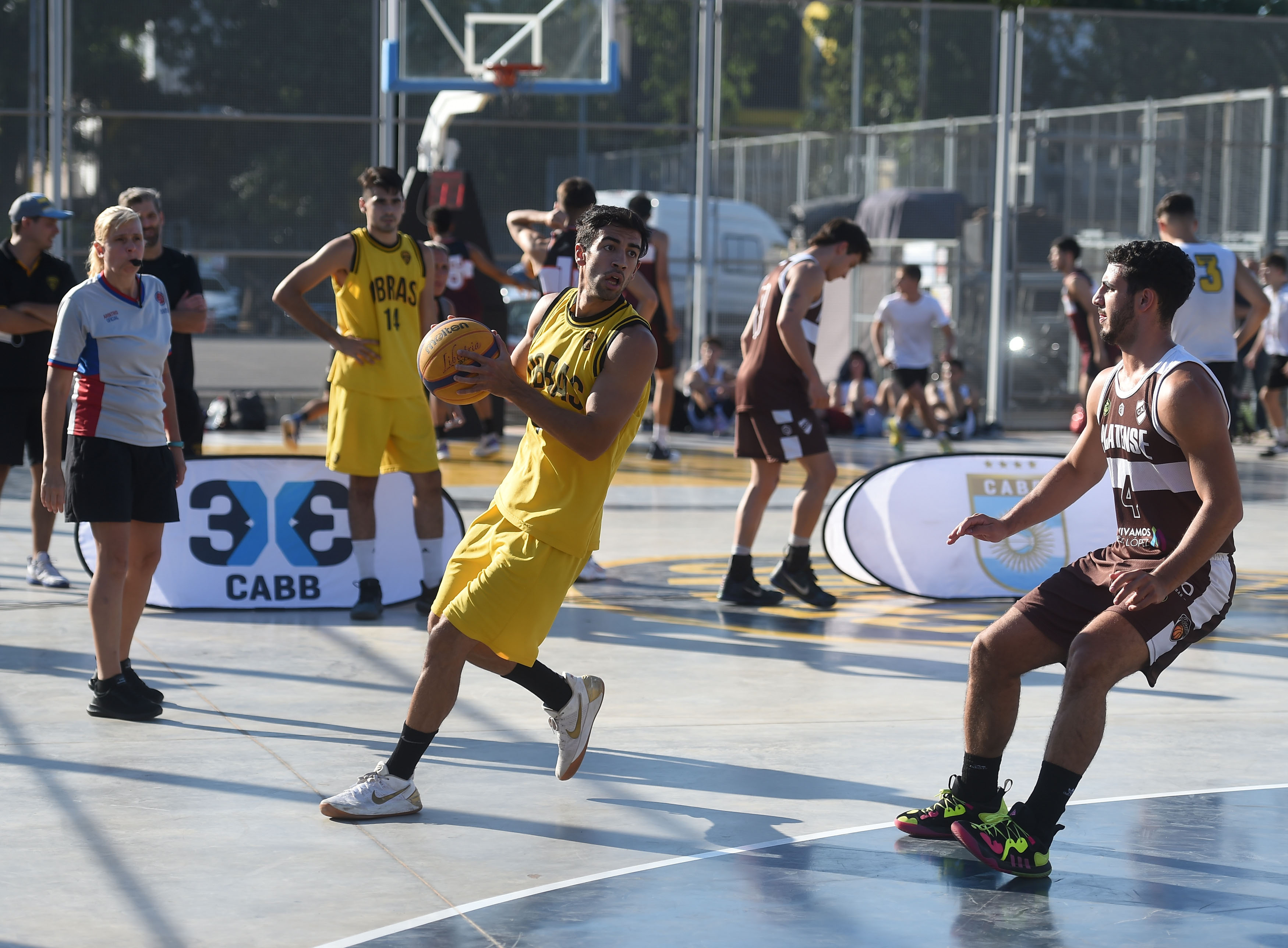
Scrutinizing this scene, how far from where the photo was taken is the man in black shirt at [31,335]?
829cm

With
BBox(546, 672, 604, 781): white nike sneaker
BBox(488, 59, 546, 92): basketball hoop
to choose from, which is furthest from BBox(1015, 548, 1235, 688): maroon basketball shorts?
BBox(488, 59, 546, 92): basketball hoop

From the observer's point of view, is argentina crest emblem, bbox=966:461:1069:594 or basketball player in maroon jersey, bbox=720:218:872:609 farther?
argentina crest emblem, bbox=966:461:1069:594

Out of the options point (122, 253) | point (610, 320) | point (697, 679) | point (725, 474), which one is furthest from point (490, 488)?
point (610, 320)

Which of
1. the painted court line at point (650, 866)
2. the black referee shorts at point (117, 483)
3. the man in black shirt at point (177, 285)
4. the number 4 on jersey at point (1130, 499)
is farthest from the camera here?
the man in black shirt at point (177, 285)

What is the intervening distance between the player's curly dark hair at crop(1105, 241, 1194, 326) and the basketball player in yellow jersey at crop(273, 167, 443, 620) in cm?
407

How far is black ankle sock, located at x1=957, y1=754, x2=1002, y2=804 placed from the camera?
4.89 m

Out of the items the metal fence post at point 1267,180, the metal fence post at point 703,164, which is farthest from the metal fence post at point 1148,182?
the metal fence post at point 703,164

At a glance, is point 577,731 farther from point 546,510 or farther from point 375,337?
point 375,337

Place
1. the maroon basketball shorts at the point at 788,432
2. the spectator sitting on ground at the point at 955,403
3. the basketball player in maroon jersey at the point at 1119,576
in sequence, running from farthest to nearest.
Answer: the spectator sitting on ground at the point at 955,403 → the maroon basketball shorts at the point at 788,432 → the basketball player in maroon jersey at the point at 1119,576

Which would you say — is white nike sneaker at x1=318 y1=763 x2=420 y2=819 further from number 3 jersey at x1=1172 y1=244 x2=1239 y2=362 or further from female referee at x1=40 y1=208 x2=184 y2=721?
number 3 jersey at x1=1172 y1=244 x2=1239 y2=362

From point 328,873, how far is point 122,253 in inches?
108

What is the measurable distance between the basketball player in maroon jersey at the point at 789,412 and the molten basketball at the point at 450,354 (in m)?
4.04

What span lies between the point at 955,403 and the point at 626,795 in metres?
14.1

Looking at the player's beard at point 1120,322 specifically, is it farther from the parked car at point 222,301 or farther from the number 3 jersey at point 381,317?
the parked car at point 222,301
